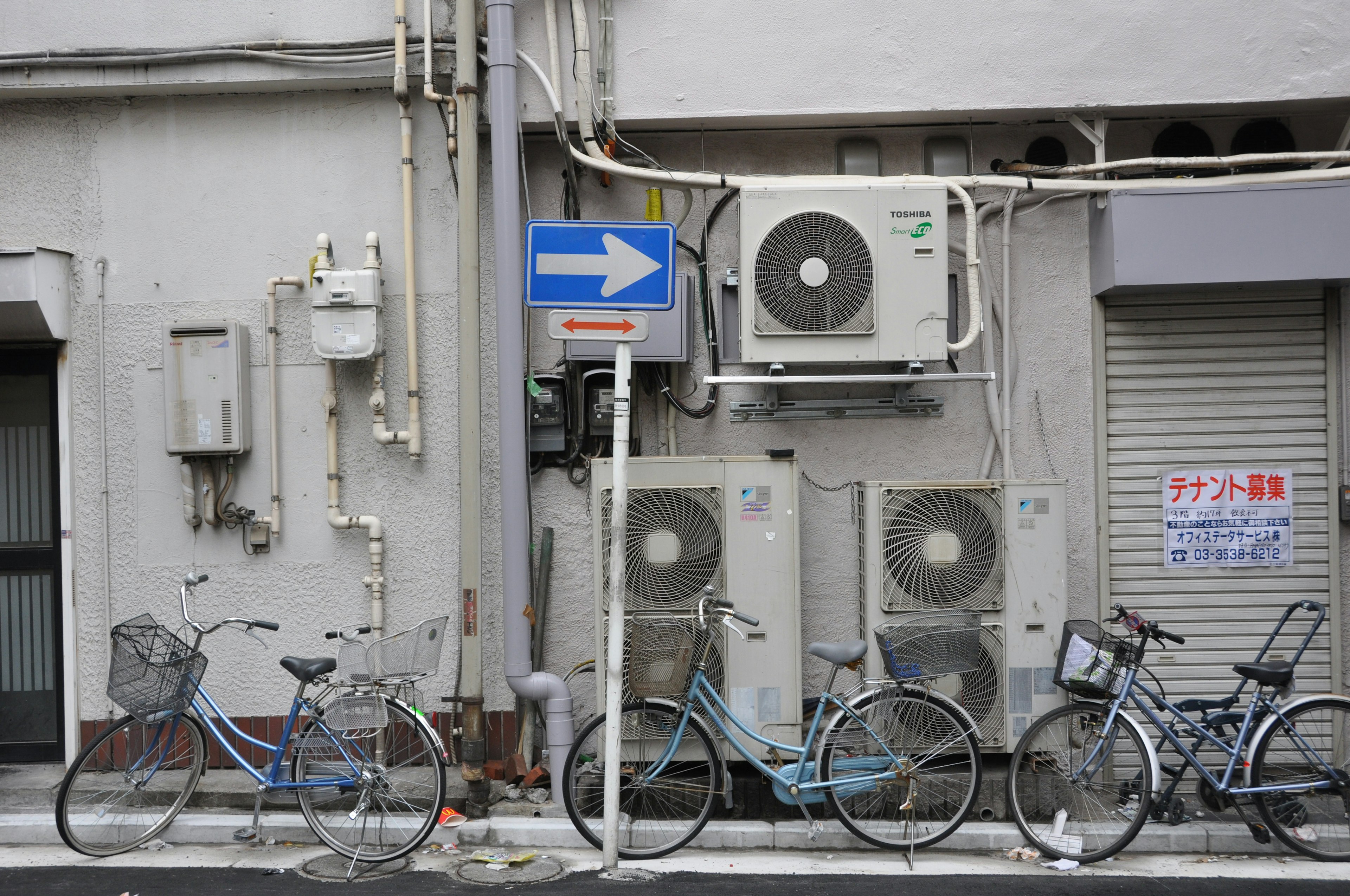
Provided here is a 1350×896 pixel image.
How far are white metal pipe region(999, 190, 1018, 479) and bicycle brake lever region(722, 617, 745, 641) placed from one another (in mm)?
1941

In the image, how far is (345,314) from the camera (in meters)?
5.77

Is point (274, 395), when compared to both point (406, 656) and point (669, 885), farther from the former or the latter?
point (669, 885)

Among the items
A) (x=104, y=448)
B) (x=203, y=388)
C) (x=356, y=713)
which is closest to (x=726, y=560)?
(x=356, y=713)

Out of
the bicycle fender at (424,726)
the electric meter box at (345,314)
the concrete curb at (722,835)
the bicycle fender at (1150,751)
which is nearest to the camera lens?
the bicycle fender at (1150,751)

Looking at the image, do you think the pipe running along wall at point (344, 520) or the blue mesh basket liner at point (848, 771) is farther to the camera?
the pipe running along wall at point (344, 520)

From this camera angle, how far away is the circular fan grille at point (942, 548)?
541 cm

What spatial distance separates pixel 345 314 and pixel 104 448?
1779 millimetres

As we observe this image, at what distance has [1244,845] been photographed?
5047 mm

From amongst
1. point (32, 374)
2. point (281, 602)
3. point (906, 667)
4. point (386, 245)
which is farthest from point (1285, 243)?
point (32, 374)

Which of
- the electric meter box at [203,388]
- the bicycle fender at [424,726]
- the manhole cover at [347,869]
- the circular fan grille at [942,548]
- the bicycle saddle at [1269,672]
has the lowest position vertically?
the manhole cover at [347,869]

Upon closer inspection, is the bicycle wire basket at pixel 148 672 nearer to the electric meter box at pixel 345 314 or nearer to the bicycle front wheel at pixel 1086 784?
the electric meter box at pixel 345 314

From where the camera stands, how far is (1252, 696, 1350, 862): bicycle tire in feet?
16.1

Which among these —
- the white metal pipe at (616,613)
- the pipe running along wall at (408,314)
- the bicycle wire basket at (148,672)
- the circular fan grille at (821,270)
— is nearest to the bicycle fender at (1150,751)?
the circular fan grille at (821,270)

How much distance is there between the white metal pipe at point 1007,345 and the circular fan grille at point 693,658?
210 cm
